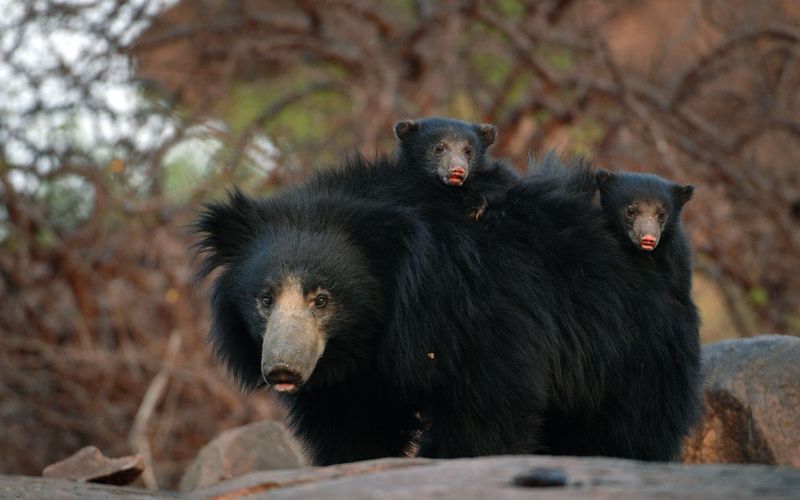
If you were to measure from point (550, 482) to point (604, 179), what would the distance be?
2.28 m

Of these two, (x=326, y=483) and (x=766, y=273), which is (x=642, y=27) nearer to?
(x=766, y=273)

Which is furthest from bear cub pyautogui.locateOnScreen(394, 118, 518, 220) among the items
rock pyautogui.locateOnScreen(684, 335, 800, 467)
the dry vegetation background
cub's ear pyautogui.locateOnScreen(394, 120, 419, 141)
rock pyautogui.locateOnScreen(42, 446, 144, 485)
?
the dry vegetation background

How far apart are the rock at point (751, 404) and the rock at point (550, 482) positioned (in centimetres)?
218

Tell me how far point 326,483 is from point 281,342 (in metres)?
0.98

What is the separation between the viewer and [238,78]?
9.93 metres

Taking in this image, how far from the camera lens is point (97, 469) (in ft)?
15.3

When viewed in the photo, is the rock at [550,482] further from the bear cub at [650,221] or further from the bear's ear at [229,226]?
the bear cub at [650,221]

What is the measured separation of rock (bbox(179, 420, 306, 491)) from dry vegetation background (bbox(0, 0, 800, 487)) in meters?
2.44

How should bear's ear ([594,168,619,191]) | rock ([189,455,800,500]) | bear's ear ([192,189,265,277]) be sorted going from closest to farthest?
rock ([189,455,800,500]) → bear's ear ([192,189,265,277]) → bear's ear ([594,168,619,191])

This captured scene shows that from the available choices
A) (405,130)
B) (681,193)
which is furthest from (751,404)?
(405,130)

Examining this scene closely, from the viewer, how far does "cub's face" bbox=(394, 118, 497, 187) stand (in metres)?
4.23

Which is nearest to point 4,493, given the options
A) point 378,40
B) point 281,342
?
point 281,342

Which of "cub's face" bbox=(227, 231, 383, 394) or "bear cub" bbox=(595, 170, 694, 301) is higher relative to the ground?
"bear cub" bbox=(595, 170, 694, 301)

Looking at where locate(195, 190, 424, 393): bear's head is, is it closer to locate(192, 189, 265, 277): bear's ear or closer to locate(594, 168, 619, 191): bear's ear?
locate(192, 189, 265, 277): bear's ear
